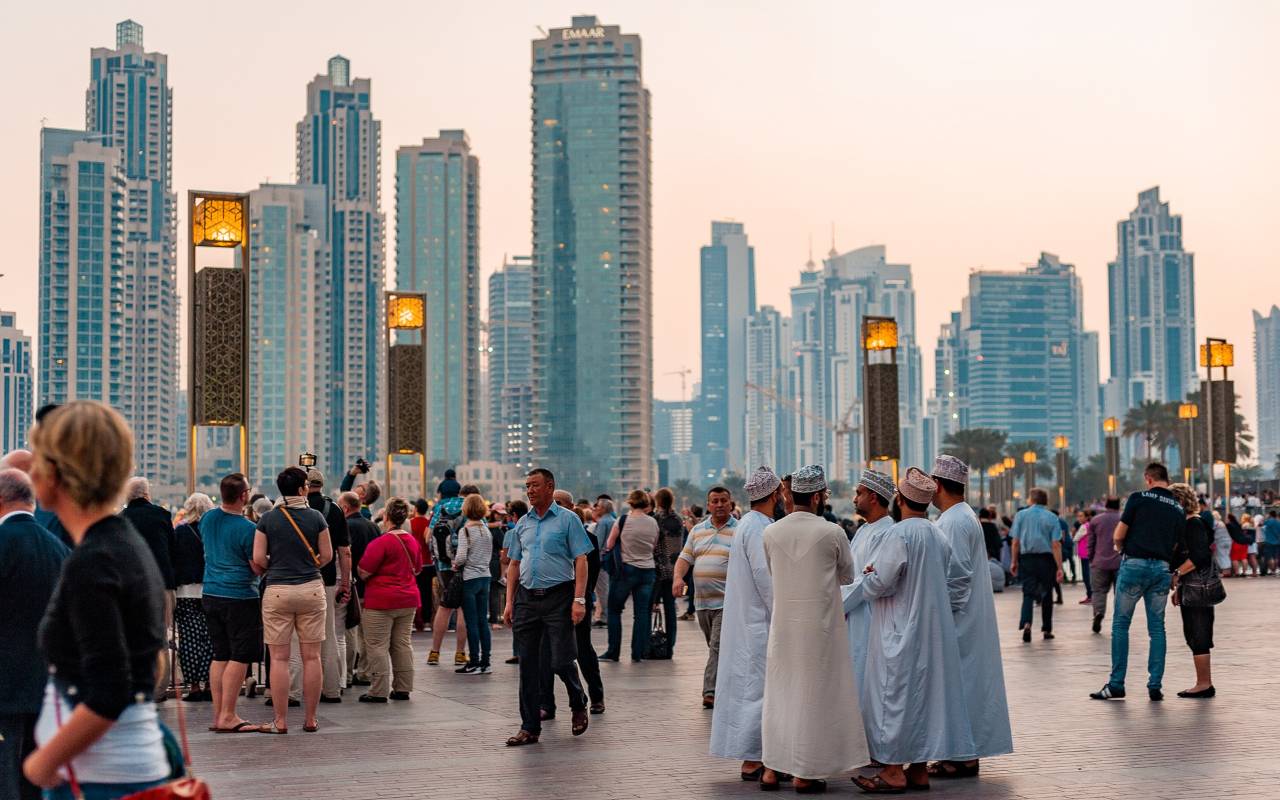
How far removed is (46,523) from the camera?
9.98 meters

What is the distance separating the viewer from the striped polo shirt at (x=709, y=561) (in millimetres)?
13453

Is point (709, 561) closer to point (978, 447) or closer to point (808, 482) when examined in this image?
point (808, 482)

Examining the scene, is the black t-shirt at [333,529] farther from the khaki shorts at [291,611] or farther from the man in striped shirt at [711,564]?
the man in striped shirt at [711,564]

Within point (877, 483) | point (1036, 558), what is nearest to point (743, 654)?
point (877, 483)

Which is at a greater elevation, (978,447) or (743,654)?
(978,447)

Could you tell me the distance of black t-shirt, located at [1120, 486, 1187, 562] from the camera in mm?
12864

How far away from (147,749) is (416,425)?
2412cm

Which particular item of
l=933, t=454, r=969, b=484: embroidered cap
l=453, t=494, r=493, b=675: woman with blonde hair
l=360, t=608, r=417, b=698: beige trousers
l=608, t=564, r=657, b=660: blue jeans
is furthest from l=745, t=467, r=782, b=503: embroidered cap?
l=608, t=564, r=657, b=660: blue jeans

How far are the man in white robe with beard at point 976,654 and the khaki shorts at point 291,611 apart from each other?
15.5 ft

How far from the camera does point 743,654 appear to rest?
9672 millimetres

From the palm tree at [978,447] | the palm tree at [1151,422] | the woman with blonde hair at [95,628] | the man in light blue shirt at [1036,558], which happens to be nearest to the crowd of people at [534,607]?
the woman with blonde hair at [95,628]

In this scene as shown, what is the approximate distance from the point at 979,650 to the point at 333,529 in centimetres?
588

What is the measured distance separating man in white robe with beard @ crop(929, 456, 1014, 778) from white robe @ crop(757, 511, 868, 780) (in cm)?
95

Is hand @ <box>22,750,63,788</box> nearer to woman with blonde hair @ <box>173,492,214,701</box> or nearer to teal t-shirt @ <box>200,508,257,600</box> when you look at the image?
teal t-shirt @ <box>200,508,257,600</box>
